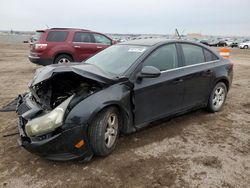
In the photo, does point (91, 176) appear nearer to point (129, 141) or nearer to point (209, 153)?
point (129, 141)

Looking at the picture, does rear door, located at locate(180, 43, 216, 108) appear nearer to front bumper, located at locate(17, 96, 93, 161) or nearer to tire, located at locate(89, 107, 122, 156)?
tire, located at locate(89, 107, 122, 156)

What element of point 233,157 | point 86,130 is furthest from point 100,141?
point 233,157

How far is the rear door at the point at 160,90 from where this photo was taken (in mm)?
3998

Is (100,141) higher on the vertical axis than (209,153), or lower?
higher

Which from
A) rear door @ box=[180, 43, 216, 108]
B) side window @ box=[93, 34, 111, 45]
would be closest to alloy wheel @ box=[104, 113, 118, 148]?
rear door @ box=[180, 43, 216, 108]

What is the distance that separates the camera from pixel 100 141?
11.3 ft

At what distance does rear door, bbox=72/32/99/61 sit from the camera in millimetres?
10687

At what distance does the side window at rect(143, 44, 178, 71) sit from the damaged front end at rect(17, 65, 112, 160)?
107cm

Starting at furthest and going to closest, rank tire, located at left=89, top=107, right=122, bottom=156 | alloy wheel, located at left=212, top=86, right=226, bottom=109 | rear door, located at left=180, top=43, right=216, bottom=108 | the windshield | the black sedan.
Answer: alloy wheel, located at left=212, top=86, right=226, bottom=109 < rear door, located at left=180, top=43, right=216, bottom=108 < the windshield < tire, located at left=89, top=107, right=122, bottom=156 < the black sedan

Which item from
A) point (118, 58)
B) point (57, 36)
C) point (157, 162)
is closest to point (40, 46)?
point (57, 36)

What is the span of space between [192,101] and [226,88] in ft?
4.26

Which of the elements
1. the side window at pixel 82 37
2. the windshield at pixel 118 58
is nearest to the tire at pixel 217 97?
the windshield at pixel 118 58

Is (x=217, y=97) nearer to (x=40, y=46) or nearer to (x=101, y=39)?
(x=101, y=39)

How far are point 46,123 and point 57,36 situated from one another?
316 inches
